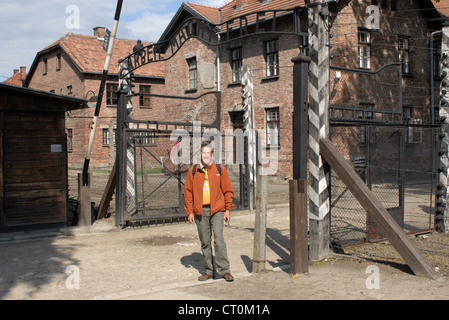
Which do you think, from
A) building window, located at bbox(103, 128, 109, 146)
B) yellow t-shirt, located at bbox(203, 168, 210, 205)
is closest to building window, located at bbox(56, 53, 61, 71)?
building window, located at bbox(103, 128, 109, 146)

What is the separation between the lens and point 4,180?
1079 centimetres

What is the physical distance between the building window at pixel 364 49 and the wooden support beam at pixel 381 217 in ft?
53.9

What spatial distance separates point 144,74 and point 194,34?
1188 inches

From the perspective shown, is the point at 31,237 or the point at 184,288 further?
the point at 31,237

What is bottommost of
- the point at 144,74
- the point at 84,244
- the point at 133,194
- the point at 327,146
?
the point at 84,244

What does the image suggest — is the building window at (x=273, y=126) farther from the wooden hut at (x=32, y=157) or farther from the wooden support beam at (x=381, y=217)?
the wooden support beam at (x=381, y=217)

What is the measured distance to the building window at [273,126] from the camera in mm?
24125

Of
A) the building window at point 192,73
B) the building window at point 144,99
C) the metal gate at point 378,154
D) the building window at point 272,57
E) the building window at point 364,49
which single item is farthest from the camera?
the building window at point 144,99

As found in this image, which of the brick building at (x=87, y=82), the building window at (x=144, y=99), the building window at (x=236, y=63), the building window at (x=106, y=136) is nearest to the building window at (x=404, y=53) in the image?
the building window at (x=236, y=63)

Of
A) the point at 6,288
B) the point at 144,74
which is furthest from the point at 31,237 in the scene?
the point at 144,74

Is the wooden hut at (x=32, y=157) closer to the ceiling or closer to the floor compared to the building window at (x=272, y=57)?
closer to the floor

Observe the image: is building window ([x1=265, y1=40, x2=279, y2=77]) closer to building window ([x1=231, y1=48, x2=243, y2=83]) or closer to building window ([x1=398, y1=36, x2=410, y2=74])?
building window ([x1=231, y1=48, x2=243, y2=83])

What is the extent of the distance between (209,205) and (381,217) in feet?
8.35
